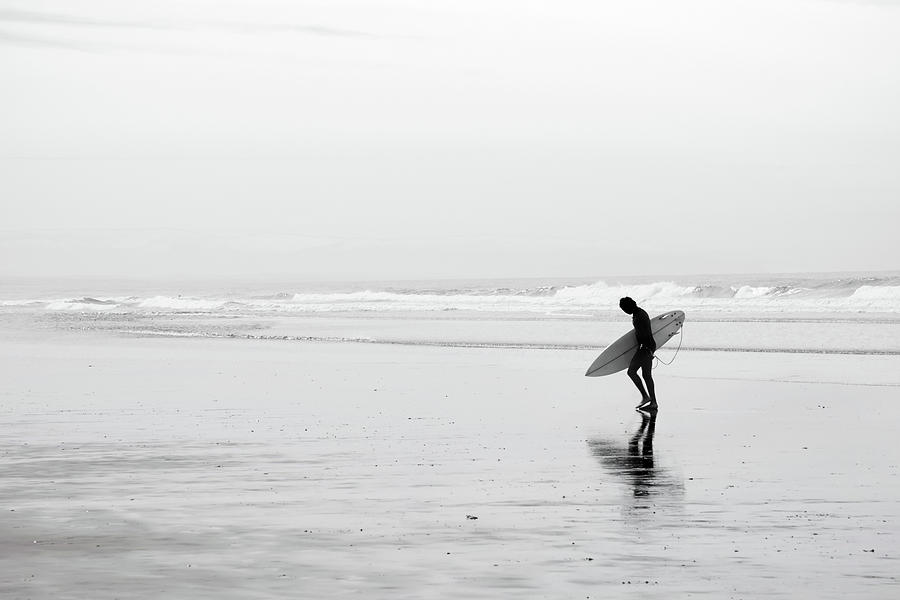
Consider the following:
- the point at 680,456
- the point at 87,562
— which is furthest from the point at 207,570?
the point at 680,456

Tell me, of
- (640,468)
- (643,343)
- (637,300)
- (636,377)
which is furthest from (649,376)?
(637,300)

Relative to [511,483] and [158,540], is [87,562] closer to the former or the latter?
[158,540]

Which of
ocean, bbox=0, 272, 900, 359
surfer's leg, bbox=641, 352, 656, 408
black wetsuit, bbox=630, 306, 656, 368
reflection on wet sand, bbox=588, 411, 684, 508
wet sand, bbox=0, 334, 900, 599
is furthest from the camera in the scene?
ocean, bbox=0, 272, 900, 359

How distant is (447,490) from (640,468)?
2.23m

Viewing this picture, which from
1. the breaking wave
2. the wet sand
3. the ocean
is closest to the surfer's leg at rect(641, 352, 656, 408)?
the wet sand

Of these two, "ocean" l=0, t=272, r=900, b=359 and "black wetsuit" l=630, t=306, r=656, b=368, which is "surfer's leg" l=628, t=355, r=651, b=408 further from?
"ocean" l=0, t=272, r=900, b=359

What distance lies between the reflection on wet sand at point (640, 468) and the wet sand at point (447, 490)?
0.04 m

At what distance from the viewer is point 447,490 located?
9500 millimetres

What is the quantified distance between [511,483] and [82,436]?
5.71m

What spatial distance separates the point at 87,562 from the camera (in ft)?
22.6

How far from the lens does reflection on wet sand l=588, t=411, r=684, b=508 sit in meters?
9.20

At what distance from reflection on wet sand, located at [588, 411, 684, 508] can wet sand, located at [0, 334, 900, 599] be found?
43 mm

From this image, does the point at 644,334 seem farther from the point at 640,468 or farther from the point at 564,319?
the point at 564,319

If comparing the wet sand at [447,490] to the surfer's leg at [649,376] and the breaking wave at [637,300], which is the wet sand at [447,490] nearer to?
the surfer's leg at [649,376]
